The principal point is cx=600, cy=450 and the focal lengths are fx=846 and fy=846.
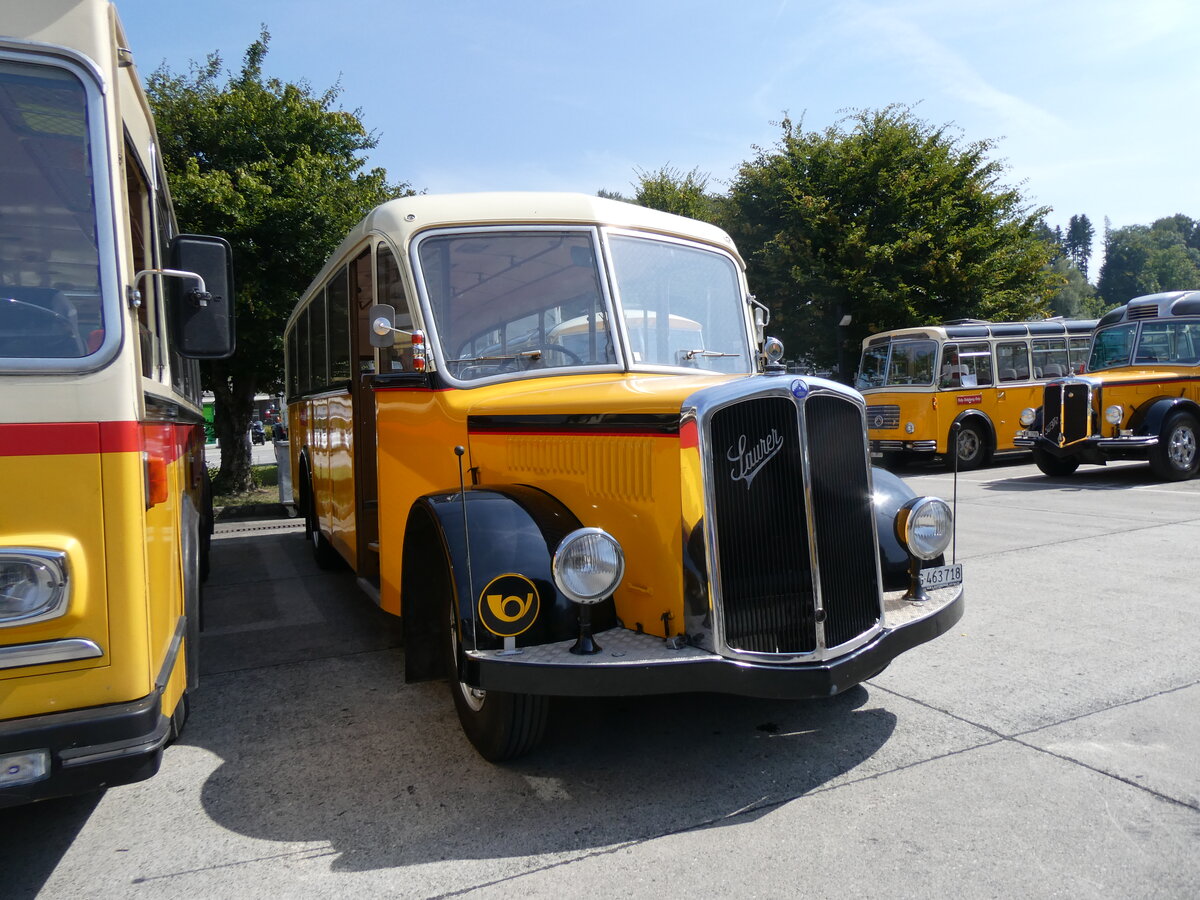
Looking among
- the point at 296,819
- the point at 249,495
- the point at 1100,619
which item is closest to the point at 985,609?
the point at 1100,619

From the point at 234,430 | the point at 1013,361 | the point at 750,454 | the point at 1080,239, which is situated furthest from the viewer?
the point at 1080,239

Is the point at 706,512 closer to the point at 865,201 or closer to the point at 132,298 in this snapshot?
the point at 132,298

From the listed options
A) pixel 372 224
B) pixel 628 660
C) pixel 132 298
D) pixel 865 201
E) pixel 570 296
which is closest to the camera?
pixel 132 298

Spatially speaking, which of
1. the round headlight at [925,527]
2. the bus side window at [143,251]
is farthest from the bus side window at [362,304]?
the round headlight at [925,527]

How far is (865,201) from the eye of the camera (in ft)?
70.9

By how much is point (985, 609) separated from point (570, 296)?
11.7ft

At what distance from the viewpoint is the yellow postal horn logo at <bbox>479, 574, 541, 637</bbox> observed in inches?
121

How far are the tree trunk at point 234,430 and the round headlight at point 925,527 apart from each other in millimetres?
11912

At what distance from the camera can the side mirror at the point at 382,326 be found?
414 centimetres

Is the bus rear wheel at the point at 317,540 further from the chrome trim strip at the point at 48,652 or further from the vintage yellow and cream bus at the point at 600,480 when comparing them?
the chrome trim strip at the point at 48,652

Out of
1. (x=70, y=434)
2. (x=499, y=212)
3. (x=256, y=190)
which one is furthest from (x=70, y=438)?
(x=256, y=190)

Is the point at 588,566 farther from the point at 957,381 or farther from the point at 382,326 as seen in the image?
the point at 957,381

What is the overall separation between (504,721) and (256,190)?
10.4 m

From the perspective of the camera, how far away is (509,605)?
10.1ft
